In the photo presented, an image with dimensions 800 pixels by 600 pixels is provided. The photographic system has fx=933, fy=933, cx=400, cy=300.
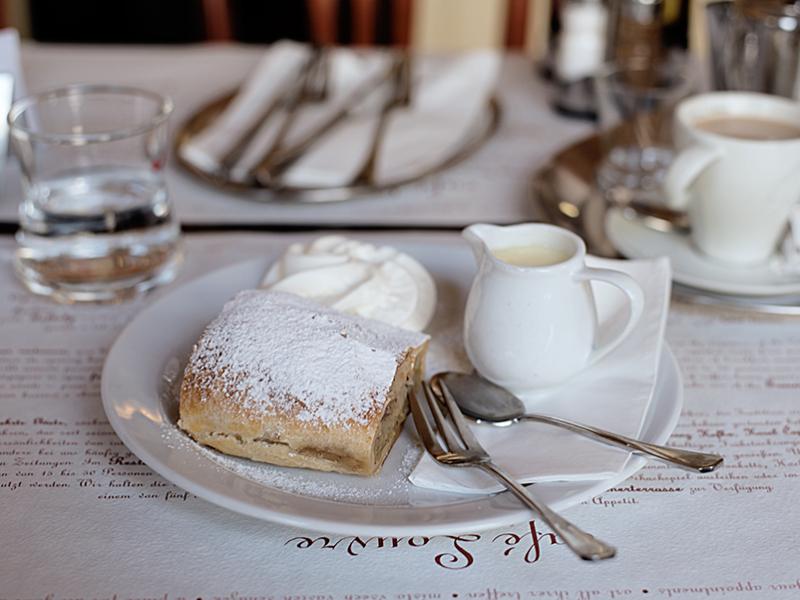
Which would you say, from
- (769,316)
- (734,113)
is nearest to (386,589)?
(769,316)

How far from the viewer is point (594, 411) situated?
621 mm

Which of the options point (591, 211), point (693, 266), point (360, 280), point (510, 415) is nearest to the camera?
point (510, 415)

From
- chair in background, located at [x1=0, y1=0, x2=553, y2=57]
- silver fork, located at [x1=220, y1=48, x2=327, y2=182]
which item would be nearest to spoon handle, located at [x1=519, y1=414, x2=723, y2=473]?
silver fork, located at [x1=220, y1=48, x2=327, y2=182]

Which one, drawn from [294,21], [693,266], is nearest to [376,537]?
[693,266]

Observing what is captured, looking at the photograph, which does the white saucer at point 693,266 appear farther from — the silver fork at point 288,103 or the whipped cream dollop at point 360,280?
the silver fork at point 288,103

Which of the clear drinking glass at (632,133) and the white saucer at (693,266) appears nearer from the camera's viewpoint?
the white saucer at (693,266)

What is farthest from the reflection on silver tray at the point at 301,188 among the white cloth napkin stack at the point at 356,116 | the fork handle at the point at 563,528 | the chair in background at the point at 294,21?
the chair in background at the point at 294,21

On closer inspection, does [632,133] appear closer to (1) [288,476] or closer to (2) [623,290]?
(2) [623,290]

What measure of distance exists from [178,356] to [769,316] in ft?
1.60

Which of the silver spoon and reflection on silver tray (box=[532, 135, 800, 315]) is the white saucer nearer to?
reflection on silver tray (box=[532, 135, 800, 315])

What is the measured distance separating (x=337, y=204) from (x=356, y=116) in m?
0.21

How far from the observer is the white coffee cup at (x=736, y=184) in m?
0.78

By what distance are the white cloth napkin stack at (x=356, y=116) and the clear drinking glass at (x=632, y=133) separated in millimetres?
176

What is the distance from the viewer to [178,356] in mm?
694
